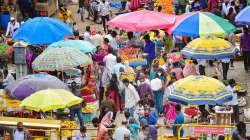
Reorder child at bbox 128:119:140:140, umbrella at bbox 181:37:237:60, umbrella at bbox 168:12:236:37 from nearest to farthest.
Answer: child at bbox 128:119:140:140, umbrella at bbox 181:37:237:60, umbrella at bbox 168:12:236:37

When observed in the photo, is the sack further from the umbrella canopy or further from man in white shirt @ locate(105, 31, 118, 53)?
the umbrella canopy

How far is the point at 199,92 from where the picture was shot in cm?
1828

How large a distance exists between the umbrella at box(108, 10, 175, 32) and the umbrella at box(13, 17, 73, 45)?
1.79 m

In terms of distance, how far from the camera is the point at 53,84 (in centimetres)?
1973

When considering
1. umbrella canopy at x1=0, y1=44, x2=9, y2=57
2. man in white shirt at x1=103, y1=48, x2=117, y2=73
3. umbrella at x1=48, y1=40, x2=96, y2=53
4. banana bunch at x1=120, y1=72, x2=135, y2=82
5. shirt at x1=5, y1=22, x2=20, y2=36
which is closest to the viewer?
banana bunch at x1=120, y1=72, x2=135, y2=82

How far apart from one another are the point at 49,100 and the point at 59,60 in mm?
3097

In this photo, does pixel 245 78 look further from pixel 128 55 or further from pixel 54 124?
pixel 54 124

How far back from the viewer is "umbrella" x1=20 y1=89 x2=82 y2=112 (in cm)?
1827

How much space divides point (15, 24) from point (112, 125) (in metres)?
10.5

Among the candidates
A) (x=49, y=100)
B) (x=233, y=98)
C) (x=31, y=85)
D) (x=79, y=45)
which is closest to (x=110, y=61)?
(x=79, y=45)

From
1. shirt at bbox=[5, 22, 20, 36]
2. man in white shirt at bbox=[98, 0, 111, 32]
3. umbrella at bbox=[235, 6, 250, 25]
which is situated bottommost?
man in white shirt at bbox=[98, 0, 111, 32]

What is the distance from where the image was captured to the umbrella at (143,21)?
80.6 ft

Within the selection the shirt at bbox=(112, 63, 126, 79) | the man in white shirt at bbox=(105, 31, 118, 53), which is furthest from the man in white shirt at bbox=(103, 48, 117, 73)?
the man in white shirt at bbox=(105, 31, 118, 53)

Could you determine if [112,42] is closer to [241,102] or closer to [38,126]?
[241,102]
